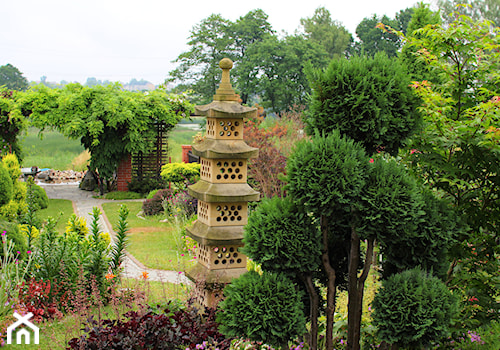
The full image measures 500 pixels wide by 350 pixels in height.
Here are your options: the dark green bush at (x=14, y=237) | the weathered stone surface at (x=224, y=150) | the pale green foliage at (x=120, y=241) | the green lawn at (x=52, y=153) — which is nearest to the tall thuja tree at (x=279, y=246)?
the weathered stone surface at (x=224, y=150)

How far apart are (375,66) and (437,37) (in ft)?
2.55

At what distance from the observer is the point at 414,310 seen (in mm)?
3395

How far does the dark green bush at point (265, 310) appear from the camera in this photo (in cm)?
350

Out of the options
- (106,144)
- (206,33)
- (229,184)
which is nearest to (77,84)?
(106,144)

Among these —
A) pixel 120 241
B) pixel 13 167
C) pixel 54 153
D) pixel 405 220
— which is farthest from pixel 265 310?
pixel 54 153

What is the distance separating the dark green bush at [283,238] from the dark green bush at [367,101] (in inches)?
30.4

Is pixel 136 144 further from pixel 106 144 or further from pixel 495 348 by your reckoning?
pixel 495 348

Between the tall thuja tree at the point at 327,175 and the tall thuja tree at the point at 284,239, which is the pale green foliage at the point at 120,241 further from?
the tall thuja tree at the point at 327,175

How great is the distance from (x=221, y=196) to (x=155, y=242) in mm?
5754

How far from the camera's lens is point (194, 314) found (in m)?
4.62

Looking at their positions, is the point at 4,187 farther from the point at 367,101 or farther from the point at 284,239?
the point at 367,101

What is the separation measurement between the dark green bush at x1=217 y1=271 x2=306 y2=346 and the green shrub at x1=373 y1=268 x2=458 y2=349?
63 cm

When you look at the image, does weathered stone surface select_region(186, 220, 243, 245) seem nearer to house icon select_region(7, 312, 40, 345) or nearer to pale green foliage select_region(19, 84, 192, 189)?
house icon select_region(7, 312, 40, 345)

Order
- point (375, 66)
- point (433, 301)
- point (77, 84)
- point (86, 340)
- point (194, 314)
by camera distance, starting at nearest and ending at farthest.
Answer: point (433, 301), point (375, 66), point (86, 340), point (194, 314), point (77, 84)
